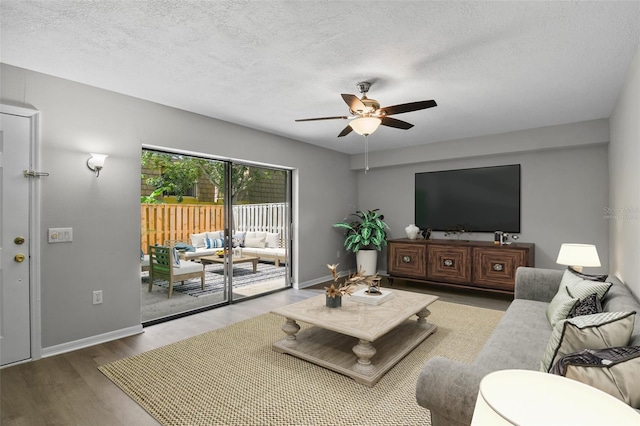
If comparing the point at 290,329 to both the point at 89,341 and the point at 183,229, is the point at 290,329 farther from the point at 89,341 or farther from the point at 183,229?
the point at 183,229

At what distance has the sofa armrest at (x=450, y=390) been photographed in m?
1.28

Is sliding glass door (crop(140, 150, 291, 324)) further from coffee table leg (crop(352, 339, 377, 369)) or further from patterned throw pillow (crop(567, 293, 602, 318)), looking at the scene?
patterned throw pillow (crop(567, 293, 602, 318))

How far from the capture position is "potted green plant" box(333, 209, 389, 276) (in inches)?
240

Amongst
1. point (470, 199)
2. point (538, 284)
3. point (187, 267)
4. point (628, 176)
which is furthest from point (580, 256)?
point (187, 267)

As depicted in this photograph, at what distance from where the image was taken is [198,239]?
444 centimetres

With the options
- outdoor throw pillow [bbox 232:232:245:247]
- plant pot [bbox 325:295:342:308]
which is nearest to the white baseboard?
outdoor throw pillow [bbox 232:232:245:247]

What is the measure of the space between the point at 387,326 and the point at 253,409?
3.71ft

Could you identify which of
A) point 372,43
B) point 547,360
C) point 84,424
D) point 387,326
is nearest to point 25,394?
point 84,424

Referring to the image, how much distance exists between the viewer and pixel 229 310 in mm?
4312

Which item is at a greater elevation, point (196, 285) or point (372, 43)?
point (372, 43)

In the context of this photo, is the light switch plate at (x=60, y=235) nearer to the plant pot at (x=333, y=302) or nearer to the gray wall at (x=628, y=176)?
the plant pot at (x=333, y=302)

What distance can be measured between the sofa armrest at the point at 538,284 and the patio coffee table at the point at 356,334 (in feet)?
2.96

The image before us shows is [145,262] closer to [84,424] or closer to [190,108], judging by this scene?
[190,108]

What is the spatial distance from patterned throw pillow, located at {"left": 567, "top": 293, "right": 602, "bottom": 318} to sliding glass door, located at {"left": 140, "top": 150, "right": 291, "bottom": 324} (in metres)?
3.83
